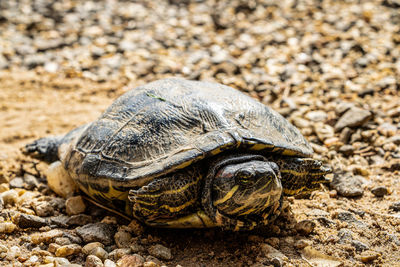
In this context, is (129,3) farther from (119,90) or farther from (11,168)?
(11,168)

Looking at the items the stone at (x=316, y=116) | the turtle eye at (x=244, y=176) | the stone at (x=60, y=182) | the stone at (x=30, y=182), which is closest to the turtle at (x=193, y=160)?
the turtle eye at (x=244, y=176)

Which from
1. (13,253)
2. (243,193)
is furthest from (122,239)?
(243,193)

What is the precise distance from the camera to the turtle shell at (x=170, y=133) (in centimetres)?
289


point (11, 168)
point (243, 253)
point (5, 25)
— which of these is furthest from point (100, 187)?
point (5, 25)

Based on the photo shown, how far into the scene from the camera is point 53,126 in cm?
515

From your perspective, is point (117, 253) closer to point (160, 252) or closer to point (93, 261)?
point (93, 261)

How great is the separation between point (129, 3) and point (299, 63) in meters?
4.47

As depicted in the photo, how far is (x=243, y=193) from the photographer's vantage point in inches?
106

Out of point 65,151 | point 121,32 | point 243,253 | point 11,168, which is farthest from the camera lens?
point 121,32

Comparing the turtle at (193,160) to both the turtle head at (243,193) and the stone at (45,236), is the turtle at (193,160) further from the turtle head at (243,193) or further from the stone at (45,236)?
the stone at (45,236)

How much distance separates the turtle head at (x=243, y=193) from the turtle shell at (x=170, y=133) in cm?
17

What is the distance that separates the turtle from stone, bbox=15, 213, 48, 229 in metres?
0.43

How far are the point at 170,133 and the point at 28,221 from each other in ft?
4.20

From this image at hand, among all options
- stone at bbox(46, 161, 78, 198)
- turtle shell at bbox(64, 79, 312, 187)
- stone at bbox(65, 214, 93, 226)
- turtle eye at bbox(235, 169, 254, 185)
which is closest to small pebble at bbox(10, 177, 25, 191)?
stone at bbox(46, 161, 78, 198)
